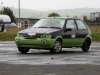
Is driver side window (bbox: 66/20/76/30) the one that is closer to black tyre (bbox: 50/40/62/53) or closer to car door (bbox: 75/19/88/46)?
car door (bbox: 75/19/88/46)

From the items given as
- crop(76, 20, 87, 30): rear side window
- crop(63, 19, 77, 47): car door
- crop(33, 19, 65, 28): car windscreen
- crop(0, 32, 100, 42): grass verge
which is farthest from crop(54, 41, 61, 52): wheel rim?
crop(0, 32, 100, 42): grass verge

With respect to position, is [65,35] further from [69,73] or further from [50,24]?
[69,73]

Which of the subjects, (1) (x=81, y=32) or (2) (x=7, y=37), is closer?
(1) (x=81, y=32)

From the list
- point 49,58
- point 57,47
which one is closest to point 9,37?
point 57,47

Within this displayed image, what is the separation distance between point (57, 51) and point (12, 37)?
16.1m

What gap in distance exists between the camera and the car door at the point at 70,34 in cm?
1727

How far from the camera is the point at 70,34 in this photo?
1750 cm

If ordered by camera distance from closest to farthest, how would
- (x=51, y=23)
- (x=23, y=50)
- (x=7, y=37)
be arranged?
(x=23, y=50), (x=51, y=23), (x=7, y=37)

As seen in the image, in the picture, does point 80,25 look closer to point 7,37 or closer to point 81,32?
point 81,32

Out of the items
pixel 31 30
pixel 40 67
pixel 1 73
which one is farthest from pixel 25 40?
pixel 1 73

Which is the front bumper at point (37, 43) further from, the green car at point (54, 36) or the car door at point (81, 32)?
the car door at point (81, 32)

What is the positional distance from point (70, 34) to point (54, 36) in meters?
1.24

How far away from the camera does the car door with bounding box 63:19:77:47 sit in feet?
56.6

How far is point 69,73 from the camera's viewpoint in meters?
9.40
